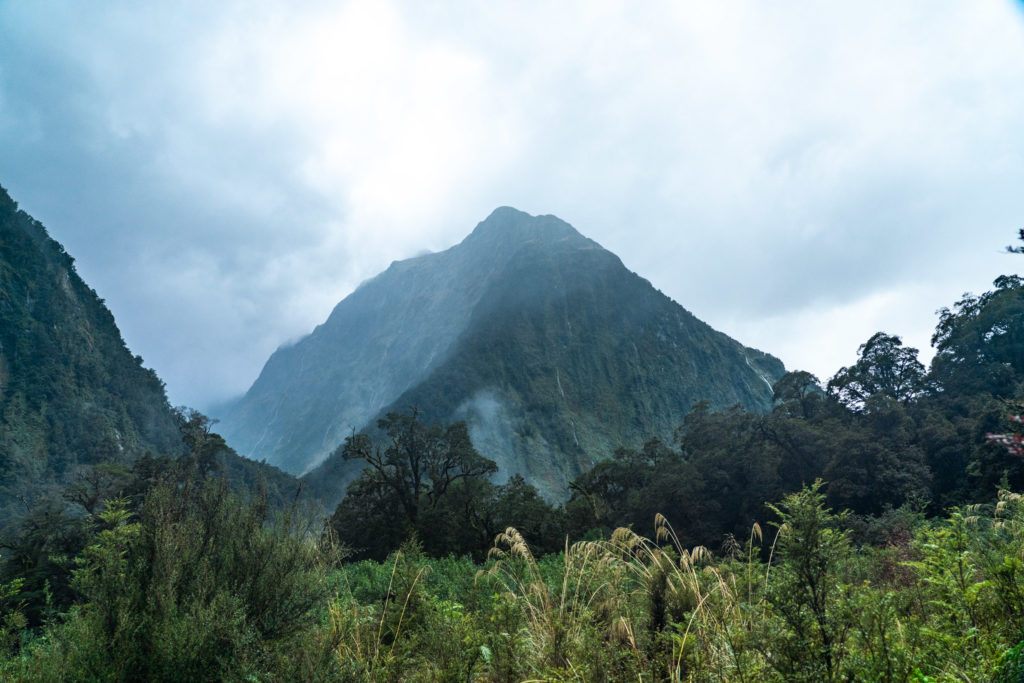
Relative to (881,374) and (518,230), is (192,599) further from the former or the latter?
(518,230)

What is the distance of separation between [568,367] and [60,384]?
80.6 m

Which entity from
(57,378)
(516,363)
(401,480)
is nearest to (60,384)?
(57,378)

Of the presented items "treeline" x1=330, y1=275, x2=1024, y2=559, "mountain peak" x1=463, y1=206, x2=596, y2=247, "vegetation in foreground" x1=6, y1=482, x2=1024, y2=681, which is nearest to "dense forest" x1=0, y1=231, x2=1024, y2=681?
"vegetation in foreground" x1=6, y1=482, x2=1024, y2=681

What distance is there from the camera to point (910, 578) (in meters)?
6.98

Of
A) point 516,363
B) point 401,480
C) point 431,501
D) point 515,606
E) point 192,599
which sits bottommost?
point 515,606

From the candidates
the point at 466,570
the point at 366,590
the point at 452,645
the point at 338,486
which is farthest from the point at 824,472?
the point at 338,486

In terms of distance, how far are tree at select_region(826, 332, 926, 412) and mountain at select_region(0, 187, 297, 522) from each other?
56129 millimetres

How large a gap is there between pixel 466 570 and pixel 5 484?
→ 62845mm

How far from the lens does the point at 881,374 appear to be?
3688 centimetres

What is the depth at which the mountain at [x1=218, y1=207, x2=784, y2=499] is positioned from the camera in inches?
3216

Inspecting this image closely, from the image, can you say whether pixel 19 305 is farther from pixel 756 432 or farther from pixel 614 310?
pixel 614 310

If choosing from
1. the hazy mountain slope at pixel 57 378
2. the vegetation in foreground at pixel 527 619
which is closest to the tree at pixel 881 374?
the vegetation in foreground at pixel 527 619

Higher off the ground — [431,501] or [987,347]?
[987,347]

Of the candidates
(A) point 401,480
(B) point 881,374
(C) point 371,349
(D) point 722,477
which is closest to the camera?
(D) point 722,477
